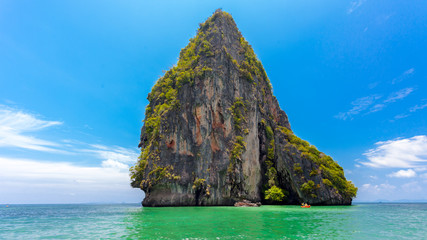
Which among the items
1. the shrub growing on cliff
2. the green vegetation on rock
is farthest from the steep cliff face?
the green vegetation on rock

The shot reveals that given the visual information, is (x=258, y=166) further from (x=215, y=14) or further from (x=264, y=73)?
(x=215, y=14)

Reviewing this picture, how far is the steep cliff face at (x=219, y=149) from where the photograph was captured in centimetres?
4131

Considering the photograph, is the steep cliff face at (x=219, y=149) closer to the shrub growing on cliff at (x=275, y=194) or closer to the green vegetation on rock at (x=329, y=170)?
the shrub growing on cliff at (x=275, y=194)

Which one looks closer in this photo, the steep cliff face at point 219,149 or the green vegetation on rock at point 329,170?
the steep cliff face at point 219,149

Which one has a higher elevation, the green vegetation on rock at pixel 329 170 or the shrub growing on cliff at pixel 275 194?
the green vegetation on rock at pixel 329 170

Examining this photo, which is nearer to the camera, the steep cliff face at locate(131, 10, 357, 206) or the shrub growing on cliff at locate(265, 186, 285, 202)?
the steep cliff face at locate(131, 10, 357, 206)

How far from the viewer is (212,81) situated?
46312mm

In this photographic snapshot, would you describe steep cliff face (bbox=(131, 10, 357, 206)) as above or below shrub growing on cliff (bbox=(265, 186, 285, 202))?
above

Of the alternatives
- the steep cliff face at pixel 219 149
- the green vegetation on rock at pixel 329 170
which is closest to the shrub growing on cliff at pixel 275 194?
the steep cliff face at pixel 219 149

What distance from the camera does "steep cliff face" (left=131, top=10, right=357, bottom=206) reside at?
136 ft

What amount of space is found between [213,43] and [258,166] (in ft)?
91.5

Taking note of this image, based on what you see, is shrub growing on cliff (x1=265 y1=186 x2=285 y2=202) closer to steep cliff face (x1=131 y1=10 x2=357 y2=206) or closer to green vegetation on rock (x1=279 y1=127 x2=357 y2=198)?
steep cliff face (x1=131 y1=10 x2=357 y2=206)

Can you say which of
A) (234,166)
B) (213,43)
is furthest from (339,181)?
(213,43)

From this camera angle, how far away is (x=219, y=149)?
1709 inches
